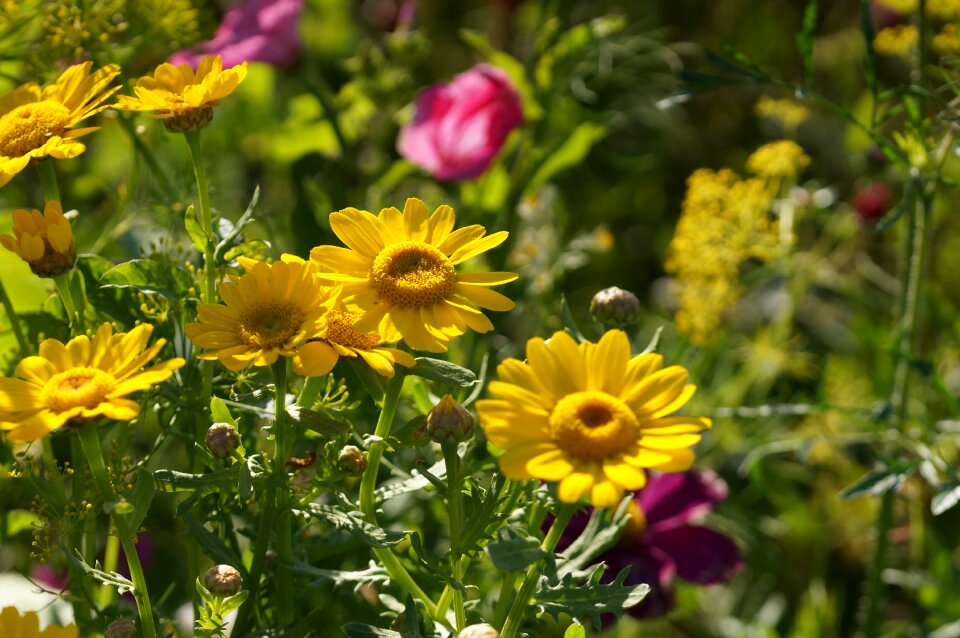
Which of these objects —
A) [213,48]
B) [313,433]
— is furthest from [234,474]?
[213,48]

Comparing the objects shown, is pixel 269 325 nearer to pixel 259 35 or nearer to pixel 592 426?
pixel 592 426

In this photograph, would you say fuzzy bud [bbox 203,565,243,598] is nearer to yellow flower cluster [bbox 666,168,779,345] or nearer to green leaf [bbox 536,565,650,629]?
green leaf [bbox 536,565,650,629]

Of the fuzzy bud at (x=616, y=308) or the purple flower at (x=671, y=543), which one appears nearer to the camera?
the fuzzy bud at (x=616, y=308)

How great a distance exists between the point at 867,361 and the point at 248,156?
0.81m

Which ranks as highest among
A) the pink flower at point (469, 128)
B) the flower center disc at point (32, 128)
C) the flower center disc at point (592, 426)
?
the flower center disc at point (32, 128)

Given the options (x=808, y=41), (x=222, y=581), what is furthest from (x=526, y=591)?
(x=808, y=41)

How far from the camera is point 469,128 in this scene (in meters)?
0.97

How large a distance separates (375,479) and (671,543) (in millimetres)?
344

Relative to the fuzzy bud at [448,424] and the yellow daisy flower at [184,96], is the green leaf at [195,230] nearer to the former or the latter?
the yellow daisy flower at [184,96]

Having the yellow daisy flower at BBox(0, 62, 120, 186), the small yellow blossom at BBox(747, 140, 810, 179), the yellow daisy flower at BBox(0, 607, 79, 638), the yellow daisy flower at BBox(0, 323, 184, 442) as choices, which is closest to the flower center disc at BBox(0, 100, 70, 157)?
the yellow daisy flower at BBox(0, 62, 120, 186)

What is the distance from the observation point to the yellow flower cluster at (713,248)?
32.9 inches

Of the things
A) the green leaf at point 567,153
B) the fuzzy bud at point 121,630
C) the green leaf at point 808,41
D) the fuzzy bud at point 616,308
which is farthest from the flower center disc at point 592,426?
the green leaf at point 567,153

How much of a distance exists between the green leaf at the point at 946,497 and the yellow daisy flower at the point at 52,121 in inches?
19.4

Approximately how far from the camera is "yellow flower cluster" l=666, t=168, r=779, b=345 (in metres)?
0.84
